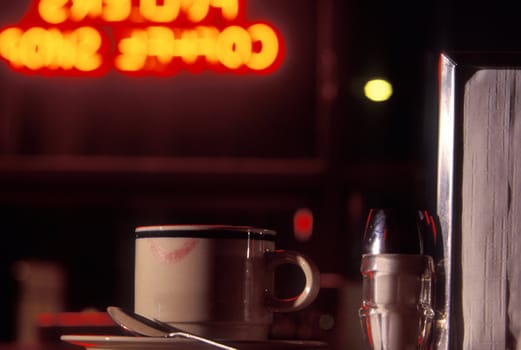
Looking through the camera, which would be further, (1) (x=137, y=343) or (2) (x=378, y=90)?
(2) (x=378, y=90)

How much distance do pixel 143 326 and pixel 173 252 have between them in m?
0.05

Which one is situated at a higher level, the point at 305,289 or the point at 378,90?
the point at 378,90

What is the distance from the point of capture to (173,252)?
0.53 m

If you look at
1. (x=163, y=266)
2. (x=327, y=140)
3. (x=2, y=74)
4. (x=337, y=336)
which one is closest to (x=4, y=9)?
(x=2, y=74)

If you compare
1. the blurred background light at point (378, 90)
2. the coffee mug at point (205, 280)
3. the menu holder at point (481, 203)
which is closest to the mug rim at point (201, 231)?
the coffee mug at point (205, 280)

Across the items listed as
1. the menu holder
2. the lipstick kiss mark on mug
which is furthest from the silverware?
the lipstick kiss mark on mug

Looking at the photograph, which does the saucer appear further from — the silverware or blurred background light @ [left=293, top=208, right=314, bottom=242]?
blurred background light @ [left=293, top=208, right=314, bottom=242]

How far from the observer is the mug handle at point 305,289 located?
1.83 feet

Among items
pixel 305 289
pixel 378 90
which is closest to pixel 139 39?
pixel 378 90

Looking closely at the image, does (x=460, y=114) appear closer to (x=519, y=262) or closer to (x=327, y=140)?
(x=519, y=262)

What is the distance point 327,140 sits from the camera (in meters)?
2.94

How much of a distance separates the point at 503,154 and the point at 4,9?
2866 millimetres

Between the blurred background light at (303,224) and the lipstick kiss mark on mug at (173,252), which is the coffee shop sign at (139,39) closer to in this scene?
the blurred background light at (303,224)

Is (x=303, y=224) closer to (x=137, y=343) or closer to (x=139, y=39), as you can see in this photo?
(x=139, y=39)
